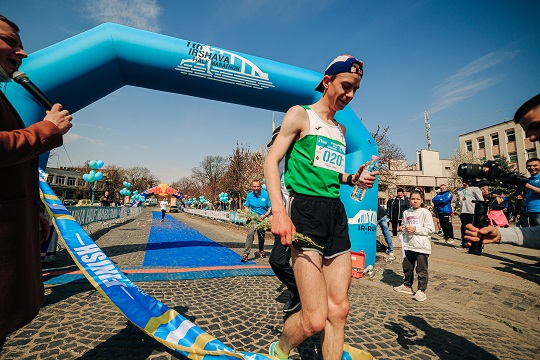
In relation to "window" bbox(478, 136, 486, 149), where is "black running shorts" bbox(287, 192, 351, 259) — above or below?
below

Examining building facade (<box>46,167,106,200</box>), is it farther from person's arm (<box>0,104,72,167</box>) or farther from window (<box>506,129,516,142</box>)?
window (<box>506,129,516,142</box>)

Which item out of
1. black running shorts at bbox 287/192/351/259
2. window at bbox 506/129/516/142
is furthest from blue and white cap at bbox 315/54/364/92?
window at bbox 506/129/516/142

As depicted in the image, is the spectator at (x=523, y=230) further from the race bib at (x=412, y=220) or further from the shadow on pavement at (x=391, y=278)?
the shadow on pavement at (x=391, y=278)

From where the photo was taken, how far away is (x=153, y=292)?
3836 mm

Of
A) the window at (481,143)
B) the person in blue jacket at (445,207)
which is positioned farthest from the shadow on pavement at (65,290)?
the window at (481,143)

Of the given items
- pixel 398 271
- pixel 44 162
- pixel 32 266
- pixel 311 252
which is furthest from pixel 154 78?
pixel 398 271

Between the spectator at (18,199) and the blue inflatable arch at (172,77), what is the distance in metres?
3.61

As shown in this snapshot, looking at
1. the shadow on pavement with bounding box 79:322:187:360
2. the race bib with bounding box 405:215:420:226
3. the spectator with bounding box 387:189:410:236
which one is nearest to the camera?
the shadow on pavement with bounding box 79:322:187:360

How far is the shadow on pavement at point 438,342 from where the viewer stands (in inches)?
96.8

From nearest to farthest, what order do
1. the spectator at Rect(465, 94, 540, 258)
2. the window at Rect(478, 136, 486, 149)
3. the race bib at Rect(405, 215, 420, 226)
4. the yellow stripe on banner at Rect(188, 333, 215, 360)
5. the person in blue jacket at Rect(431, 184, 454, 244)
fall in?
the spectator at Rect(465, 94, 540, 258), the yellow stripe on banner at Rect(188, 333, 215, 360), the race bib at Rect(405, 215, 420, 226), the person in blue jacket at Rect(431, 184, 454, 244), the window at Rect(478, 136, 486, 149)

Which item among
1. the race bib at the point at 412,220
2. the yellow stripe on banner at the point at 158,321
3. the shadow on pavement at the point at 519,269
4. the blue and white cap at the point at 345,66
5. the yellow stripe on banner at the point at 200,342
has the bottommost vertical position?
the yellow stripe on banner at the point at 200,342

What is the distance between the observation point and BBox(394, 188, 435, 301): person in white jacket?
4141 mm

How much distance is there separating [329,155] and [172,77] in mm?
4775

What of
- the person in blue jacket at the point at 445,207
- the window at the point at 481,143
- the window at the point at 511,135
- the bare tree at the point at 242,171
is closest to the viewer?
the person in blue jacket at the point at 445,207
